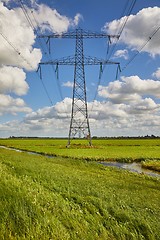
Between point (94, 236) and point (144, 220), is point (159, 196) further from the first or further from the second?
point (94, 236)

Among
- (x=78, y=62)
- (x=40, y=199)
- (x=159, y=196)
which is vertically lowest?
(x=159, y=196)

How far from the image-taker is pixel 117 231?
9414 millimetres

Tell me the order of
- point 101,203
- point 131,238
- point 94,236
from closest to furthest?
point 94,236
point 131,238
point 101,203

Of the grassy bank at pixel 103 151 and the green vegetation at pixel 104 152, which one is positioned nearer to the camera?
the green vegetation at pixel 104 152

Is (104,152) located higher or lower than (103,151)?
lower

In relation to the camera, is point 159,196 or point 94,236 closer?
point 94,236

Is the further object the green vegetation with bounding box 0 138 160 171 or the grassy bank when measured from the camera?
the grassy bank

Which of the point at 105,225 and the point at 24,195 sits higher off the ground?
the point at 24,195

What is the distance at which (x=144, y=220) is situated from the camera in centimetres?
1105

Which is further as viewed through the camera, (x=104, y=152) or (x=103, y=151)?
(x=103, y=151)

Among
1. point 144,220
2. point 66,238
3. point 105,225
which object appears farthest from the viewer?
point 144,220

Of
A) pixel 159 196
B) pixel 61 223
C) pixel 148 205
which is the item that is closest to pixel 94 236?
pixel 61 223

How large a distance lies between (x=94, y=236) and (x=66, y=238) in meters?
1.26

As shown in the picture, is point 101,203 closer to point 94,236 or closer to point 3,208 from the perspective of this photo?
point 94,236
